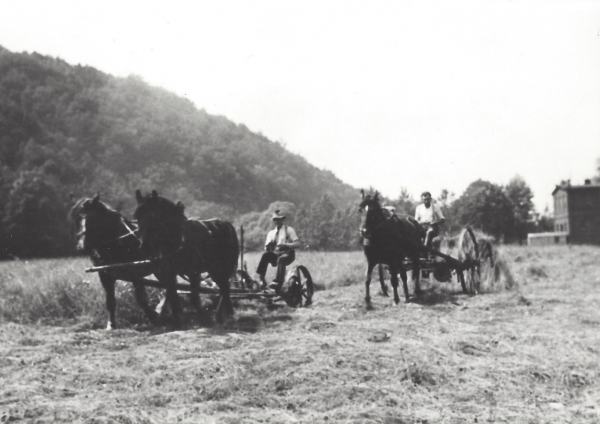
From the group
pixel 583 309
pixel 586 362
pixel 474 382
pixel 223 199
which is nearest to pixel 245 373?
pixel 474 382

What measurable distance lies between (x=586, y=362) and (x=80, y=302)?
8.18m

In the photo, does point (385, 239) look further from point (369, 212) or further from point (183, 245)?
point (183, 245)

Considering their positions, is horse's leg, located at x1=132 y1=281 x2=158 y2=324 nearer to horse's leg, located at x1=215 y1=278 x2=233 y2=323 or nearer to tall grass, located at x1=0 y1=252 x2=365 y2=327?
tall grass, located at x1=0 y1=252 x2=365 y2=327

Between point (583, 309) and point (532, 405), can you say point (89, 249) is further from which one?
point (583, 309)

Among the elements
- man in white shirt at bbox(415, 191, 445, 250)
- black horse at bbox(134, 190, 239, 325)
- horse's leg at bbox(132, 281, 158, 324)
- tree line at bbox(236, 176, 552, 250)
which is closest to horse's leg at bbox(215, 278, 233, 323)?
black horse at bbox(134, 190, 239, 325)

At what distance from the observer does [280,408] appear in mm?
4434

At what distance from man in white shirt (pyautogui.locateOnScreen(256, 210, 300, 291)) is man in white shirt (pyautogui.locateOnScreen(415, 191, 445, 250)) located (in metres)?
3.39

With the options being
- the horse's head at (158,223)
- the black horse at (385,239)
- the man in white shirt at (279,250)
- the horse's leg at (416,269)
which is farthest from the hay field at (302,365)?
the horse's leg at (416,269)

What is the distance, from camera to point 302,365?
5.40m

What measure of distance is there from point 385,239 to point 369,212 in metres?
0.70

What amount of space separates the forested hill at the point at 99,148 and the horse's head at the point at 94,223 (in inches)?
923

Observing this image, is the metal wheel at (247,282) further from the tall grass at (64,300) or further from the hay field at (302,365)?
the tall grass at (64,300)

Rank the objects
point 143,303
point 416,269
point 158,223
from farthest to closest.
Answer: point 416,269 → point 143,303 → point 158,223

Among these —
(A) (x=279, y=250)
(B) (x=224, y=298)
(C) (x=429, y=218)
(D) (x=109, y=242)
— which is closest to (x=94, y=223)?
(D) (x=109, y=242)
